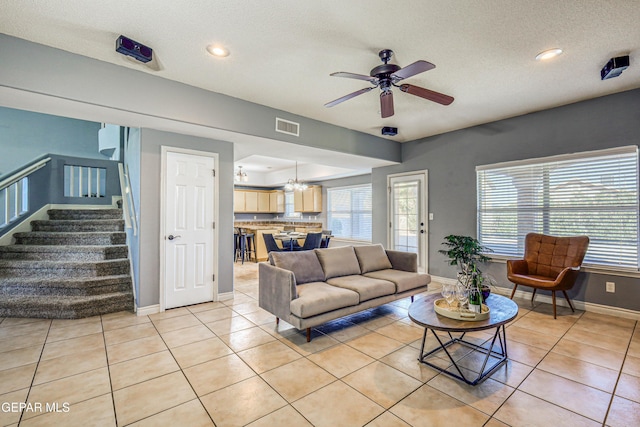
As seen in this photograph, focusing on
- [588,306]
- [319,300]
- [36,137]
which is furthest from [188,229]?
[588,306]

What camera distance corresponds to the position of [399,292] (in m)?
3.72

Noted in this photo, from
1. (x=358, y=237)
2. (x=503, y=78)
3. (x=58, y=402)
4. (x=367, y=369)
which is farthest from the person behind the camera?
(x=358, y=237)

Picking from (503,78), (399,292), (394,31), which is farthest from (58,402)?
(503,78)

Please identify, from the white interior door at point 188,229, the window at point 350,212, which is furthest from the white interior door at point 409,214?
the white interior door at point 188,229

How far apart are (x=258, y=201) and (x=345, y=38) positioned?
8362 mm

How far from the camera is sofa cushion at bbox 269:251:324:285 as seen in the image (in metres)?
3.47

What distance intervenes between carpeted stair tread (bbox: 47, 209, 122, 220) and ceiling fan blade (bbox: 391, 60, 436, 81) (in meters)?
5.31

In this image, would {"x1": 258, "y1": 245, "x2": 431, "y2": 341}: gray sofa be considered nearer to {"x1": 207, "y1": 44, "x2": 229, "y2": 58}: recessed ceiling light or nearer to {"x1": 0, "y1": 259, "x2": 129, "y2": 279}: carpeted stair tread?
{"x1": 207, "y1": 44, "x2": 229, "y2": 58}: recessed ceiling light

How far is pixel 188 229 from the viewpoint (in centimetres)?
404

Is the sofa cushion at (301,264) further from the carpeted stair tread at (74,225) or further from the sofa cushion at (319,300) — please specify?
the carpeted stair tread at (74,225)

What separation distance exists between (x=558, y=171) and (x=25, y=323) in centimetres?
700

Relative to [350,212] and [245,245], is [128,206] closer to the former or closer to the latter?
[245,245]

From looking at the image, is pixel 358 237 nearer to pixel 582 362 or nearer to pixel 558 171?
pixel 558 171

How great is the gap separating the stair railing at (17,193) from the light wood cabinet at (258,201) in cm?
520
